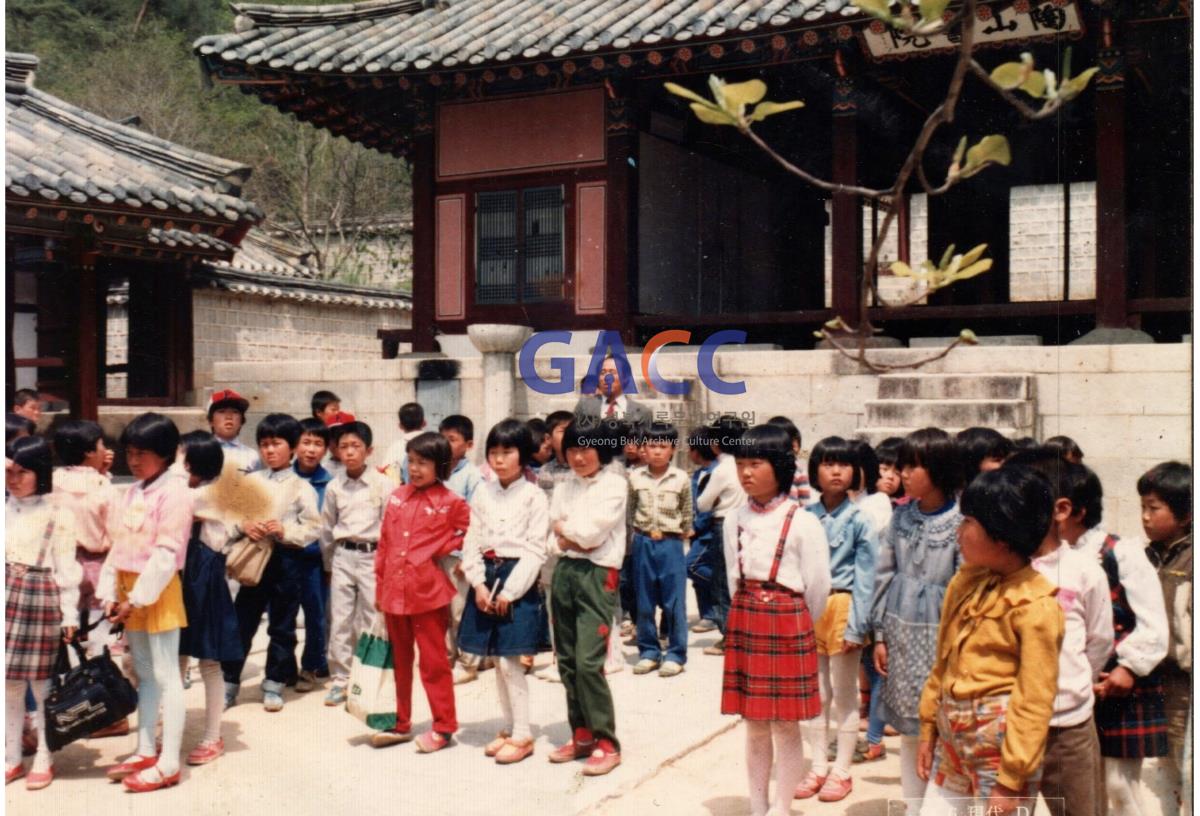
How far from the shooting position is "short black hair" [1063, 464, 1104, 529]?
12.4 ft

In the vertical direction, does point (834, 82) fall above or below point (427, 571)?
above

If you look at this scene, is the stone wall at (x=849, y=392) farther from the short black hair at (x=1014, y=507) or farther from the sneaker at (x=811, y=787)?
the short black hair at (x=1014, y=507)

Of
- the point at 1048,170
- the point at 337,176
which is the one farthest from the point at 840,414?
the point at 337,176

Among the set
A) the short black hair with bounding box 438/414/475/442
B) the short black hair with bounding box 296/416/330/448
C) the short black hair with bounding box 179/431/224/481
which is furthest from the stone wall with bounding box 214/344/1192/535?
the short black hair with bounding box 179/431/224/481

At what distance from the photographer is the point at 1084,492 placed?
379 centimetres

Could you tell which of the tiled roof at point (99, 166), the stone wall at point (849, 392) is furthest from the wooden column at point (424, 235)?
the tiled roof at point (99, 166)

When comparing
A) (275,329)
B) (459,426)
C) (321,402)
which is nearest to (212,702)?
(459,426)

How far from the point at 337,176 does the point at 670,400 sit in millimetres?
14109

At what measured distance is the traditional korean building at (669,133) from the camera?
380 inches

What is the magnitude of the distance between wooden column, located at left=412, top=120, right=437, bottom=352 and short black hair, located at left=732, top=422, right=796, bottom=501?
27.4 ft

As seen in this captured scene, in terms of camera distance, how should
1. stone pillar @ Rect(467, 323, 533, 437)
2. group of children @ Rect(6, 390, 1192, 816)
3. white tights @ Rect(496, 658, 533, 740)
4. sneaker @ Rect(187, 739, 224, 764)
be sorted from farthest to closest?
stone pillar @ Rect(467, 323, 533, 437)
white tights @ Rect(496, 658, 533, 740)
sneaker @ Rect(187, 739, 224, 764)
group of children @ Rect(6, 390, 1192, 816)

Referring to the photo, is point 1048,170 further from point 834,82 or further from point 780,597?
point 780,597

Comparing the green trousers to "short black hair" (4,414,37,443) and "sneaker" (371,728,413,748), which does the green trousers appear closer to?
"sneaker" (371,728,413,748)

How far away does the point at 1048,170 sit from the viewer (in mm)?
14141
